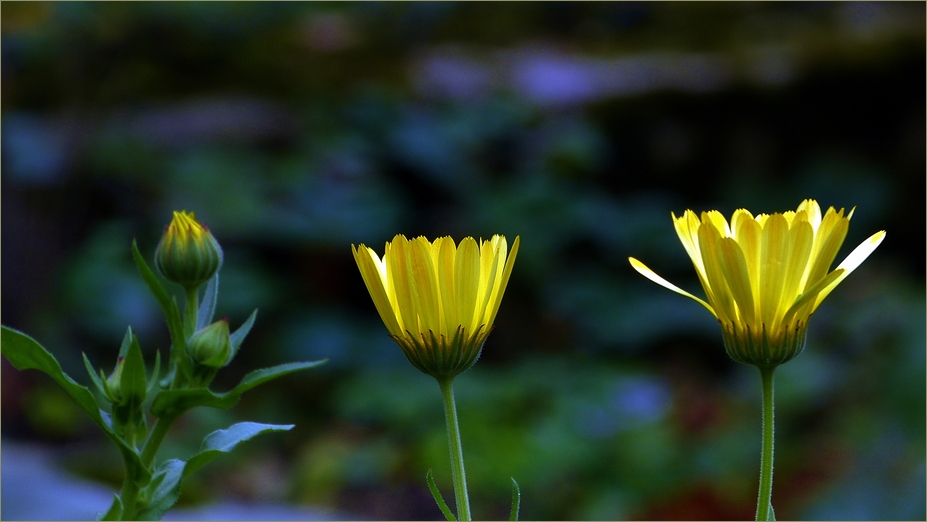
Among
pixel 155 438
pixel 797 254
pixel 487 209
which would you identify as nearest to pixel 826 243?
pixel 797 254

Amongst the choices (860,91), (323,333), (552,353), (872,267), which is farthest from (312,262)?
(860,91)

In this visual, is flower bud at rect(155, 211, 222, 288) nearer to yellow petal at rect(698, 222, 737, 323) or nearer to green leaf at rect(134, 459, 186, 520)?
green leaf at rect(134, 459, 186, 520)

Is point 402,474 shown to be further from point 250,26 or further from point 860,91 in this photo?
point 860,91

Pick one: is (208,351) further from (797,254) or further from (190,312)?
(797,254)

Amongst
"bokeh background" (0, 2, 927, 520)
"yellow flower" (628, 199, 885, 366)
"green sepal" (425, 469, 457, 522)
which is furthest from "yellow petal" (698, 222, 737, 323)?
"bokeh background" (0, 2, 927, 520)

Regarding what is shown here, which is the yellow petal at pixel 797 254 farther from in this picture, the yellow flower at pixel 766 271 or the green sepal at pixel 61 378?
the green sepal at pixel 61 378

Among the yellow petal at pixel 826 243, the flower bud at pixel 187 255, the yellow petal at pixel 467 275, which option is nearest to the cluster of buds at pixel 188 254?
the flower bud at pixel 187 255
